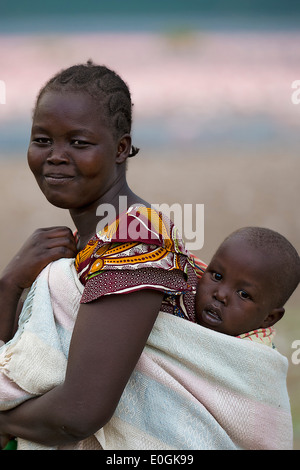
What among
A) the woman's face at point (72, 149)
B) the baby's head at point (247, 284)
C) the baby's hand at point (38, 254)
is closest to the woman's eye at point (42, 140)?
the woman's face at point (72, 149)

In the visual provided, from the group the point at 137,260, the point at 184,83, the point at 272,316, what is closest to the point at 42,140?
the point at 137,260

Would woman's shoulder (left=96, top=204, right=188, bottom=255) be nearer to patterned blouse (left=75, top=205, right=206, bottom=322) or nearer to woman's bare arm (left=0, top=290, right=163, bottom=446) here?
patterned blouse (left=75, top=205, right=206, bottom=322)

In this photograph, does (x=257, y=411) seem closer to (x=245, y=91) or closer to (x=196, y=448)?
(x=196, y=448)

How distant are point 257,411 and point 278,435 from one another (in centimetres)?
11

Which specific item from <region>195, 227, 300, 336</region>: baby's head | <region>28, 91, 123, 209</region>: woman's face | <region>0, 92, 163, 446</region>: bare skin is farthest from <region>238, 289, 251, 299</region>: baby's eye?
<region>28, 91, 123, 209</region>: woman's face

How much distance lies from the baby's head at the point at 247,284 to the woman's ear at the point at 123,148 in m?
0.41

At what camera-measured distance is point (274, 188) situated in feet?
30.7

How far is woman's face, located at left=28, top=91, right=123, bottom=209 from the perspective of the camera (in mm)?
1998

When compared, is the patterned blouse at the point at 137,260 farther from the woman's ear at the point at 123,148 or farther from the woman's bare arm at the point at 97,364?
the woman's ear at the point at 123,148

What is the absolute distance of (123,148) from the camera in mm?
2137

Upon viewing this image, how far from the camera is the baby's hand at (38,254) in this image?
2.15 metres

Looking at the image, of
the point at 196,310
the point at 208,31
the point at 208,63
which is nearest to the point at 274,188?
the point at 208,63

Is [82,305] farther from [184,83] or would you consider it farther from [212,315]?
[184,83]

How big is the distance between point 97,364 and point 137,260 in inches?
11.2
